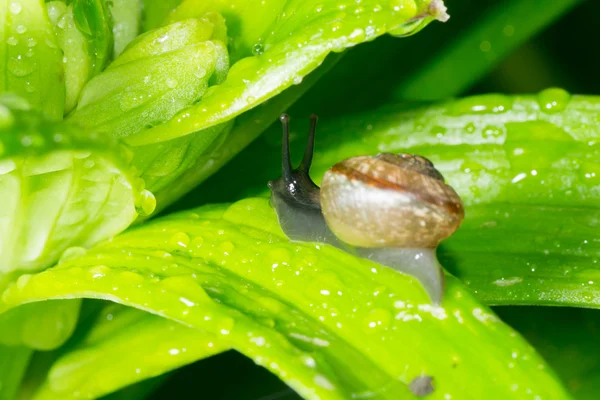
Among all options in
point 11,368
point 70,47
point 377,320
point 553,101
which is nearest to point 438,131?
point 553,101

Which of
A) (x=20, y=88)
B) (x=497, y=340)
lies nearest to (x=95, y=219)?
(x=20, y=88)

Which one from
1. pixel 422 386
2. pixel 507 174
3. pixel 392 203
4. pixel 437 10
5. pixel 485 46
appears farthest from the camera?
pixel 485 46

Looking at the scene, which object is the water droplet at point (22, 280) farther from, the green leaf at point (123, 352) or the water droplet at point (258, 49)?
the water droplet at point (258, 49)

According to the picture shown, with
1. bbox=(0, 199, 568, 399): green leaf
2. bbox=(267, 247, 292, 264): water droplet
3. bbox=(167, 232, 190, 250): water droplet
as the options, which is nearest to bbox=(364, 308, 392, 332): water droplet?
bbox=(0, 199, 568, 399): green leaf

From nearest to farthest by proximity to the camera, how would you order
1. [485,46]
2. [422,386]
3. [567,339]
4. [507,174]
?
[422,386] → [507,174] → [567,339] → [485,46]

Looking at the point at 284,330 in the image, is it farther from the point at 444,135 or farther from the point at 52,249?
the point at 444,135

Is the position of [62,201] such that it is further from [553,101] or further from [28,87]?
[553,101]
